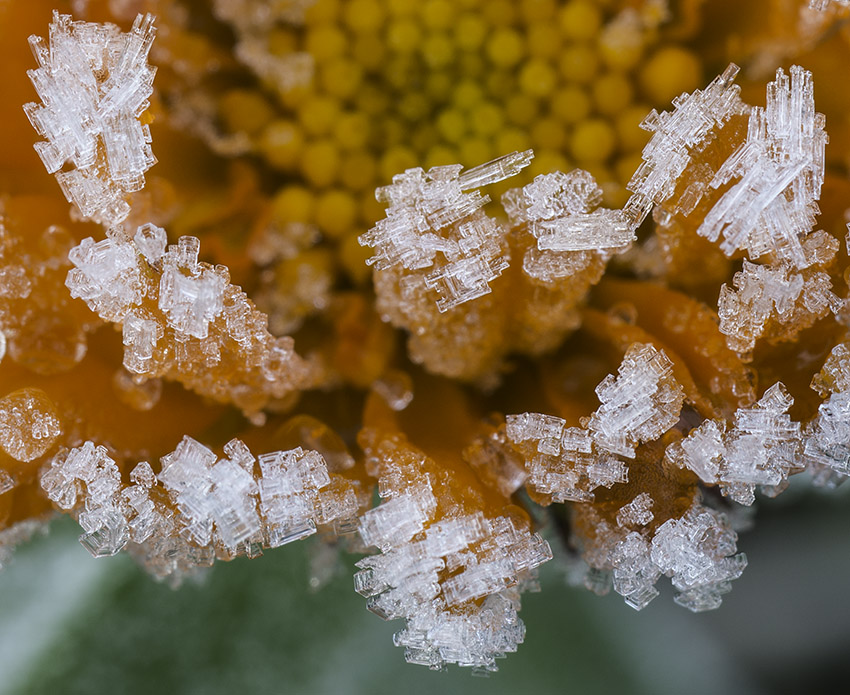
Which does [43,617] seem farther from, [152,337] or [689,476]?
[689,476]

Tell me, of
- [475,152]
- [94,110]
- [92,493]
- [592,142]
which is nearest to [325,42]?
[475,152]

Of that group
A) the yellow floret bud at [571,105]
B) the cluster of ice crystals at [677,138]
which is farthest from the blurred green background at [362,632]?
the yellow floret bud at [571,105]

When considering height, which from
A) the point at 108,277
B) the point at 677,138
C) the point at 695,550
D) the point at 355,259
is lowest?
the point at 695,550

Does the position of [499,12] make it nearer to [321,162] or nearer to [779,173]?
[321,162]

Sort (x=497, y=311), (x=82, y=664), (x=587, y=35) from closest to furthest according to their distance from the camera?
(x=497, y=311)
(x=82, y=664)
(x=587, y=35)

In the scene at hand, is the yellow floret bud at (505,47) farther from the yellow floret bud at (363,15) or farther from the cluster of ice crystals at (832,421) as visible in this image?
the cluster of ice crystals at (832,421)

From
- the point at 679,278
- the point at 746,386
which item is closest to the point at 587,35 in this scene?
the point at 679,278

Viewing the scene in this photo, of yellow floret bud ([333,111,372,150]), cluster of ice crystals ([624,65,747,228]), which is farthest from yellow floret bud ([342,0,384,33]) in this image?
cluster of ice crystals ([624,65,747,228])
